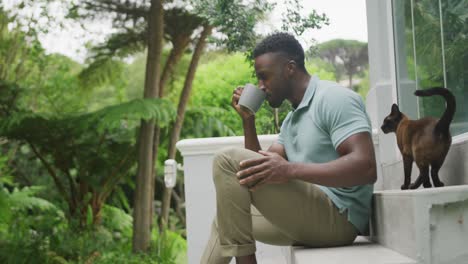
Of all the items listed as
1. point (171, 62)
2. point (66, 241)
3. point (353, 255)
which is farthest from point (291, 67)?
point (171, 62)

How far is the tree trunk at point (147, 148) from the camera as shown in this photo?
29.9 feet

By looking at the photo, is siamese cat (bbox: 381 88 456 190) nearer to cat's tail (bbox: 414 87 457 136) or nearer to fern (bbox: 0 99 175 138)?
cat's tail (bbox: 414 87 457 136)

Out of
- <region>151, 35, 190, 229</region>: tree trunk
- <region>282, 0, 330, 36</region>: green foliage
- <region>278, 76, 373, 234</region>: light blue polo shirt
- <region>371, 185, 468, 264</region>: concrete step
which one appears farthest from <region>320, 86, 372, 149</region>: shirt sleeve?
<region>151, 35, 190, 229</region>: tree trunk

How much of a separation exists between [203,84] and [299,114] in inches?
469

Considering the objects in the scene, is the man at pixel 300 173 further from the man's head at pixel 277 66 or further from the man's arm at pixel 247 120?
the man's arm at pixel 247 120

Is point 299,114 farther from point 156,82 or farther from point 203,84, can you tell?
point 203,84

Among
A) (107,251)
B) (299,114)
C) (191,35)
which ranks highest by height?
(191,35)

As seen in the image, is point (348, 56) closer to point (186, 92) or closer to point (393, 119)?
point (186, 92)

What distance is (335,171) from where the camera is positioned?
226 centimetres

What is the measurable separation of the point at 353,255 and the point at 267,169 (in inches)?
14.6

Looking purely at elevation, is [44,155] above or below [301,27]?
below

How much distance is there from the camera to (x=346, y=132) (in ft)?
7.66

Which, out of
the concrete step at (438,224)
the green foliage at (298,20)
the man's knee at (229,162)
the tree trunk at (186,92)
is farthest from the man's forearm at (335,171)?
the tree trunk at (186,92)

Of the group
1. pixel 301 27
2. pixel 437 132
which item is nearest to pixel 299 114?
Answer: pixel 437 132
